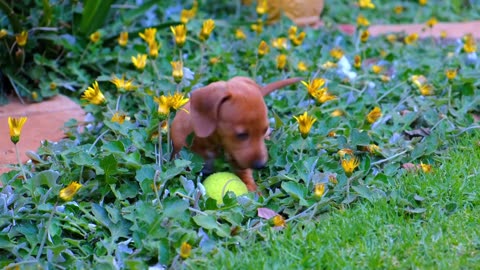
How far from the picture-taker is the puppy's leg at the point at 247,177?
3531 mm

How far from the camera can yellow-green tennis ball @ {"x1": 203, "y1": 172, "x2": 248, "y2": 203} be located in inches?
134

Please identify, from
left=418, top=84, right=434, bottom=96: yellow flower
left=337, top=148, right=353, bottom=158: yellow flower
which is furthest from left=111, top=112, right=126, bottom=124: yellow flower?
left=418, top=84, right=434, bottom=96: yellow flower

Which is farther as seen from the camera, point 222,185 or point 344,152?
point 344,152

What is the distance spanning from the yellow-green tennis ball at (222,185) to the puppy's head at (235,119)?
0.08 meters

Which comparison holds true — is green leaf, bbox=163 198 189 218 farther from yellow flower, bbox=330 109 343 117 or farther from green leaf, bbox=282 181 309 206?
yellow flower, bbox=330 109 343 117

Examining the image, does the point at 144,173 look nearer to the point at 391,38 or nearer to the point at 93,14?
the point at 93,14

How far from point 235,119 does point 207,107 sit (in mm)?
136

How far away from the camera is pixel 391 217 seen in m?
3.19

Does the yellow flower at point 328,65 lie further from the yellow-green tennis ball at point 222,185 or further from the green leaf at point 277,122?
the yellow-green tennis ball at point 222,185

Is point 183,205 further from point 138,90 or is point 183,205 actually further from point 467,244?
point 138,90

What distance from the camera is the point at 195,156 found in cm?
351

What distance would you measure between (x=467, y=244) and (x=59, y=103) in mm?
2765

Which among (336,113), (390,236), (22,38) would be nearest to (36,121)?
(22,38)

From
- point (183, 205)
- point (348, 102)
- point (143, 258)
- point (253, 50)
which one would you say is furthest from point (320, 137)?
point (253, 50)
